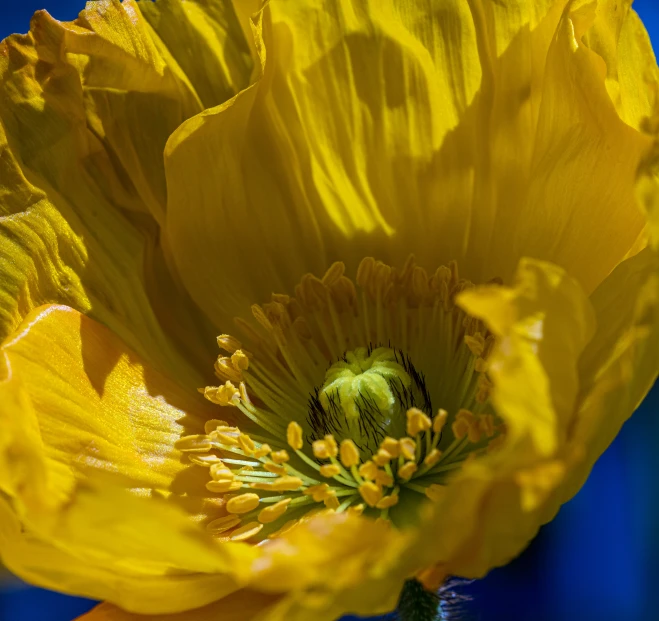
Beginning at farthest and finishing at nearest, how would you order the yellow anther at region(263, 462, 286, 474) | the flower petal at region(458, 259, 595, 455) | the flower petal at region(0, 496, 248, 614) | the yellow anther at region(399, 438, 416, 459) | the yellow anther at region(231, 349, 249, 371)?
the yellow anther at region(231, 349, 249, 371)
the yellow anther at region(263, 462, 286, 474)
the yellow anther at region(399, 438, 416, 459)
the flower petal at region(0, 496, 248, 614)
the flower petal at region(458, 259, 595, 455)

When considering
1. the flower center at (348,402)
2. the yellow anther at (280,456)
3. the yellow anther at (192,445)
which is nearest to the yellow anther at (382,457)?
the flower center at (348,402)

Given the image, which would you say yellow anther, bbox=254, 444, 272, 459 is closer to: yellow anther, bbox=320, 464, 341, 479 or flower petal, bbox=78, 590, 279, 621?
yellow anther, bbox=320, 464, 341, 479

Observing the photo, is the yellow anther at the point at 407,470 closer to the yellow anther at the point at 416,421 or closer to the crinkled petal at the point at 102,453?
the yellow anther at the point at 416,421

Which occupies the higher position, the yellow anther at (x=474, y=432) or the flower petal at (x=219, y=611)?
A: the yellow anther at (x=474, y=432)

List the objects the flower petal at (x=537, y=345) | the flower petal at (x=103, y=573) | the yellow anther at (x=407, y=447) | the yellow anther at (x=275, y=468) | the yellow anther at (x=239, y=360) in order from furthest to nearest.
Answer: the yellow anther at (x=239, y=360) < the yellow anther at (x=275, y=468) < the yellow anther at (x=407, y=447) < the flower petal at (x=103, y=573) < the flower petal at (x=537, y=345)

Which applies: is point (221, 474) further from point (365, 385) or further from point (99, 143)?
point (99, 143)

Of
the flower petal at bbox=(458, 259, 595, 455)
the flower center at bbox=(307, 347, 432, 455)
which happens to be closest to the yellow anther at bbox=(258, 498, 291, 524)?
the flower center at bbox=(307, 347, 432, 455)

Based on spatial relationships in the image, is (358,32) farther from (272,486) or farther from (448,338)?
(272,486)
